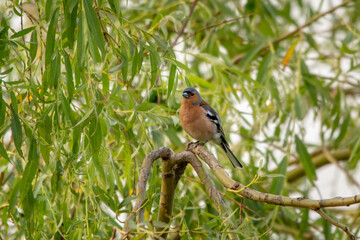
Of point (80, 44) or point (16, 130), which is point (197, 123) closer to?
point (16, 130)

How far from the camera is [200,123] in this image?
361 centimetres

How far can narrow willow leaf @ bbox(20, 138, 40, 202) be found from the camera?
6.95ft

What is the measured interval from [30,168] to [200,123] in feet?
5.50

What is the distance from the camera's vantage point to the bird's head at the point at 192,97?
10.7 ft

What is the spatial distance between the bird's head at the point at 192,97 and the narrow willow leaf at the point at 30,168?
4.08ft

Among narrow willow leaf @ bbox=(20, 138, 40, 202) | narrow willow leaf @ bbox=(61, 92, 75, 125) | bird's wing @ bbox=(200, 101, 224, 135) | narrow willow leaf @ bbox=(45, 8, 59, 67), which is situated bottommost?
narrow willow leaf @ bbox=(20, 138, 40, 202)

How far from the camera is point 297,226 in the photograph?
466cm

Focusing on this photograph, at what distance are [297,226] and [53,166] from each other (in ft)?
9.88

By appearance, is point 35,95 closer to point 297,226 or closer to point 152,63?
point 152,63

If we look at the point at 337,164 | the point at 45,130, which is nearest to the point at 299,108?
the point at 337,164

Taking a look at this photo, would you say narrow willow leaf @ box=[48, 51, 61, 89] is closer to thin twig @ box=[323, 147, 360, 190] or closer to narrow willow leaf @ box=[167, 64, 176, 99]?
narrow willow leaf @ box=[167, 64, 176, 99]

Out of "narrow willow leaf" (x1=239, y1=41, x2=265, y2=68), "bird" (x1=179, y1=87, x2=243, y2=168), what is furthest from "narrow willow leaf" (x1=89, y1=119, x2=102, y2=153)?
"narrow willow leaf" (x1=239, y1=41, x2=265, y2=68)

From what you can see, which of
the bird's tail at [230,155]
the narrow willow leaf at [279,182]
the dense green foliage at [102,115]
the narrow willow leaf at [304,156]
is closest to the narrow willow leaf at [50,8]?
the dense green foliage at [102,115]

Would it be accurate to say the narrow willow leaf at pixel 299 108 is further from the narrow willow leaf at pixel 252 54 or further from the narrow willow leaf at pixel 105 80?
the narrow willow leaf at pixel 105 80
